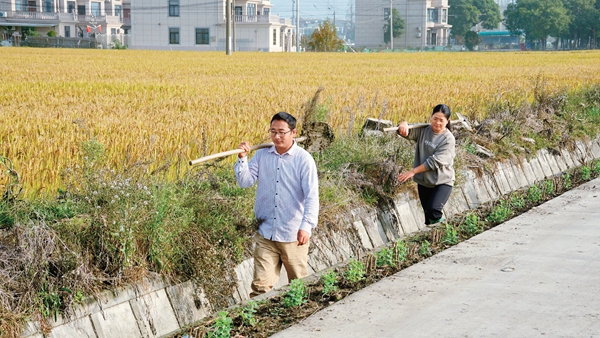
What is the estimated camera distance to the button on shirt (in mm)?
6098

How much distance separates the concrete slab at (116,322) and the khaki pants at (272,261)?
3.48 ft

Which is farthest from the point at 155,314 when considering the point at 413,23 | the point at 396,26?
the point at 413,23

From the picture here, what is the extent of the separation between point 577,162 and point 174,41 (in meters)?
89.5

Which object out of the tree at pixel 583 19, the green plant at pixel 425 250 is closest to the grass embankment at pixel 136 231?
the green plant at pixel 425 250

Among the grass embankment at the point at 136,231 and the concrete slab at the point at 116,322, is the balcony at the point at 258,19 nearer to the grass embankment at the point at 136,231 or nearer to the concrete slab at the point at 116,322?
the grass embankment at the point at 136,231

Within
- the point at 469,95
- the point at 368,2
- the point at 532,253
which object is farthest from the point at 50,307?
the point at 368,2

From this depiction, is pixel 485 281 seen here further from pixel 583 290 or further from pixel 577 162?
pixel 577 162

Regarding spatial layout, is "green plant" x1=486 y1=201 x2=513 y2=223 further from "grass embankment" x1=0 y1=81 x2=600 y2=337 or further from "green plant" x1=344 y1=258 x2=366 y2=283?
"green plant" x1=344 y1=258 x2=366 y2=283

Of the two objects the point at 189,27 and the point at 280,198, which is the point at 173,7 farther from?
the point at 280,198

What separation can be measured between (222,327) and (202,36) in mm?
96123

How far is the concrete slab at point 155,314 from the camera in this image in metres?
5.37

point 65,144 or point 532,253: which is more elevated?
point 65,144

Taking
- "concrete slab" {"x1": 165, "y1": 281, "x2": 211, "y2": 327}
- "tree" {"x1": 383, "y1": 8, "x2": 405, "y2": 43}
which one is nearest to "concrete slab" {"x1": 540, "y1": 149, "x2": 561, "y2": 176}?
"concrete slab" {"x1": 165, "y1": 281, "x2": 211, "y2": 327}

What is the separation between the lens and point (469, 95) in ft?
58.4
